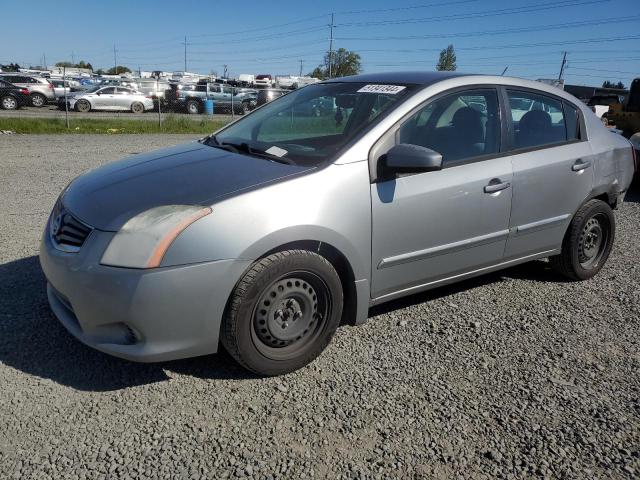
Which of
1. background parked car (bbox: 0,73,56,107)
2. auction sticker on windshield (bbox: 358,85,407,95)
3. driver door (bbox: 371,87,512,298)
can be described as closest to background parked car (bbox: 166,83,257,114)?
background parked car (bbox: 0,73,56,107)

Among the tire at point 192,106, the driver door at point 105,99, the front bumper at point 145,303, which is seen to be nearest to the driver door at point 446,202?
the front bumper at point 145,303

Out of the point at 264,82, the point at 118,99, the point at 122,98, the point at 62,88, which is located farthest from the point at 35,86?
the point at 264,82

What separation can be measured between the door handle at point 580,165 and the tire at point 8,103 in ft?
87.1

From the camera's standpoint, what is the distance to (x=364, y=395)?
2783mm

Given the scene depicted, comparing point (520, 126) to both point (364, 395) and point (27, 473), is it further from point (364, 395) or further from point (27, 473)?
point (27, 473)

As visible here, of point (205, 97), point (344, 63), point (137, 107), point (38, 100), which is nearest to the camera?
point (38, 100)

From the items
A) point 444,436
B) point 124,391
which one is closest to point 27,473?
point 124,391

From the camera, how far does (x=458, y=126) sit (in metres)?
3.58

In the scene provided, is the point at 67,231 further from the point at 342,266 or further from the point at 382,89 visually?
the point at 382,89

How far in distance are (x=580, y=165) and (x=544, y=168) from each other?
48cm

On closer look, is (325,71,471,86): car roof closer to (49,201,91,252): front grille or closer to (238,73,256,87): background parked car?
(49,201,91,252): front grille

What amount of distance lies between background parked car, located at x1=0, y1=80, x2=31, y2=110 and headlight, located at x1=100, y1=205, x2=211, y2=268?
86.0ft

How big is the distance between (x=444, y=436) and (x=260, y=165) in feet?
5.64

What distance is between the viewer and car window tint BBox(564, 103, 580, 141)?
420 centimetres
